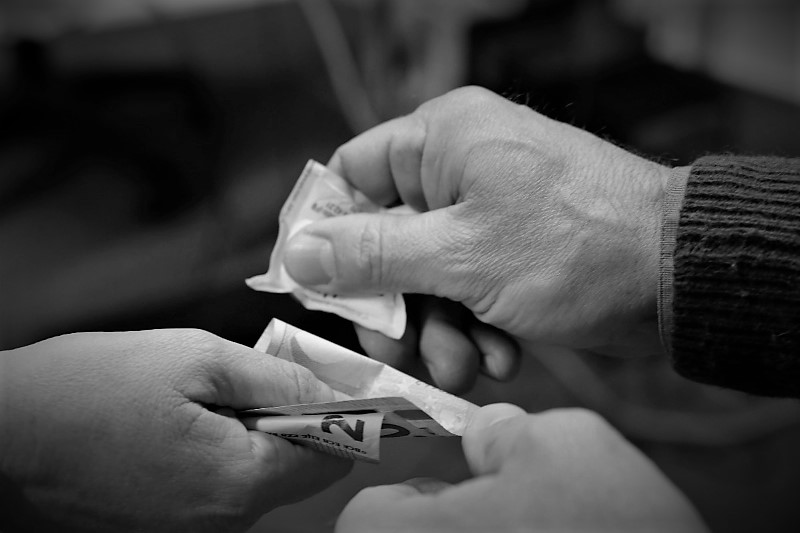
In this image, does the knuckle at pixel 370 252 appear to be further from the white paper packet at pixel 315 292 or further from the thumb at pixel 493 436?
the thumb at pixel 493 436

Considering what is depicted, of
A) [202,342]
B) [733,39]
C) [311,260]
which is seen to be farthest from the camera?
[733,39]

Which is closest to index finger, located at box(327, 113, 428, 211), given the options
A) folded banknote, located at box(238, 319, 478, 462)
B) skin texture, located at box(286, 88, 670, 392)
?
skin texture, located at box(286, 88, 670, 392)

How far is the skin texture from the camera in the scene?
49cm

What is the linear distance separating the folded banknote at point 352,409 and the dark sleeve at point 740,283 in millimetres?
167

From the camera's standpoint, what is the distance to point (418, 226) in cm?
51

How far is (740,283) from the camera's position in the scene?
0.45 metres

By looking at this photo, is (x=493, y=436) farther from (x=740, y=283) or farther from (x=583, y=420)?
(x=740, y=283)

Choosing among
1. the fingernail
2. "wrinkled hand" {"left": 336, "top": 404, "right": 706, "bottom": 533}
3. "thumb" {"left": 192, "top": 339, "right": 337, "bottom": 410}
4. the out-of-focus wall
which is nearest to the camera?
"wrinkled hand" {"left": 336, "top": 404, "right": 706, "bottom": 533}

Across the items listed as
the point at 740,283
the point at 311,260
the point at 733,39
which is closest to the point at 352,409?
the point at 311,260

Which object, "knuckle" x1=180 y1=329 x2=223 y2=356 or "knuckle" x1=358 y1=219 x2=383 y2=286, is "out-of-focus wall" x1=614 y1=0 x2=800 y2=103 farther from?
"knuckle" x1=180 y1=329 x2=223 y2=356

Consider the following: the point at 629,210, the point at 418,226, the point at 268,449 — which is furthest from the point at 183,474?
the point at 629,210

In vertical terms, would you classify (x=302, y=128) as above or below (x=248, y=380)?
above

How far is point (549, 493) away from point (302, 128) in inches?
19.6

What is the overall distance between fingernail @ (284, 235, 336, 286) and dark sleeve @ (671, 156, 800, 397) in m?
0.25
